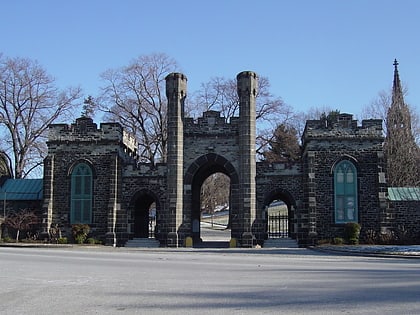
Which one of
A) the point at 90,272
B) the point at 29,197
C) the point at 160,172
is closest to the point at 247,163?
the point at 160,172

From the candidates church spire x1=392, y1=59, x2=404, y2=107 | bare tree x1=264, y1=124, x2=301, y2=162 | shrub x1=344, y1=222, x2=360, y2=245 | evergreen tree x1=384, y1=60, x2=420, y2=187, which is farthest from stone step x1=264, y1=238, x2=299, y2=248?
church spire x1=392, y1=59, x2=404, y2=107

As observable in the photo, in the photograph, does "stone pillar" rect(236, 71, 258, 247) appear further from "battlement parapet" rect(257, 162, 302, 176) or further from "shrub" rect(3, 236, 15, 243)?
"shrub" rect(3, 236, 15, 243)

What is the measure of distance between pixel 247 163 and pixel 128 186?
712cm

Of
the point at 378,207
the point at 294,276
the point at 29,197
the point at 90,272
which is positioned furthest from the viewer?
the point at 29,197

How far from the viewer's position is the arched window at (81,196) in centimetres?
3406

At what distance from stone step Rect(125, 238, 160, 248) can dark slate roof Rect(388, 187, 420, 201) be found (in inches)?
525

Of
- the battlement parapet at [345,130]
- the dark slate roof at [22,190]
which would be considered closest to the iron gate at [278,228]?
the battlement parapet at [345,130]

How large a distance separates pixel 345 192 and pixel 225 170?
7.16 m

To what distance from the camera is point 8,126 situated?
158 feet

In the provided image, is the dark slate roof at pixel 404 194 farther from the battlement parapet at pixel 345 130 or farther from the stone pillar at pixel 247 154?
the stone pillar at pixel 247 154

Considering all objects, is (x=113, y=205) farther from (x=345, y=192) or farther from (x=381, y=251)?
(x=381, y=251)

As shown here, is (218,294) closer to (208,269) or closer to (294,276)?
(294,276)

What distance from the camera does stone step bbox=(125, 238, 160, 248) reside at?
Answer: 3294 cm

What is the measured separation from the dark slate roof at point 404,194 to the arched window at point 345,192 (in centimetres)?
210
